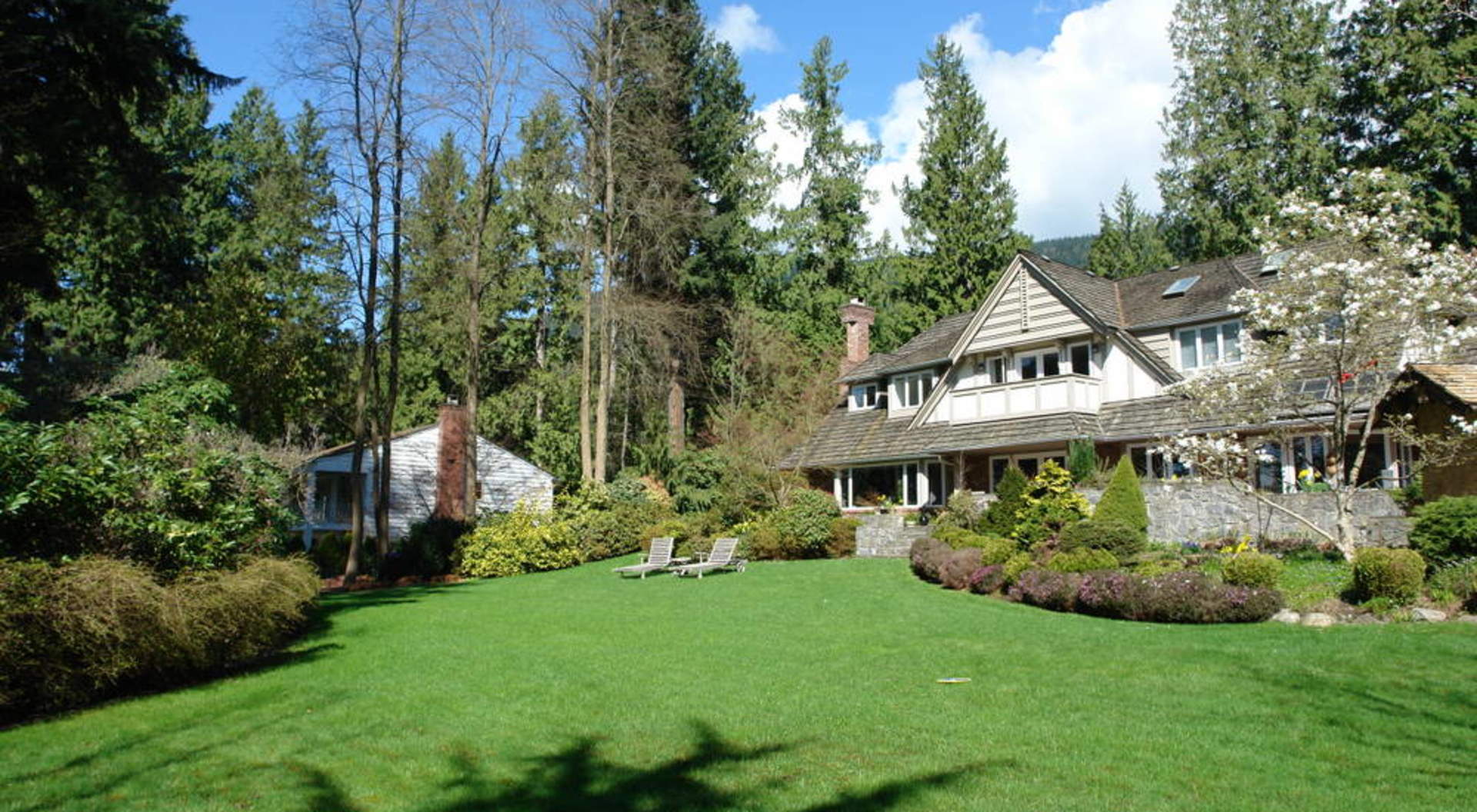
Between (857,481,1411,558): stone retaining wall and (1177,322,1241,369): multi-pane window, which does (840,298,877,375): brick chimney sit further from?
(857,481,1411,558): stone retaining wall

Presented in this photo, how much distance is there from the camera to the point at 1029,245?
159 feet

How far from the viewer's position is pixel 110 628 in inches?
360

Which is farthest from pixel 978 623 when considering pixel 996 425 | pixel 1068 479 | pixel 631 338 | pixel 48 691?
pixel 631 338

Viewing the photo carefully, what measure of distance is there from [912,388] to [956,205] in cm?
1709

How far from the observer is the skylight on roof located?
1136 inches

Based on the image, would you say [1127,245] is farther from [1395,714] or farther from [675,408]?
[1395,714]

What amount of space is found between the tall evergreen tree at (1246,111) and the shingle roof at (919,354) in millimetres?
14115

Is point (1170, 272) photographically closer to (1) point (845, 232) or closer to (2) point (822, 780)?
(1) point (845, 232)

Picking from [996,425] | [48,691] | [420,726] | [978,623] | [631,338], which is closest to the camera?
[420,726]

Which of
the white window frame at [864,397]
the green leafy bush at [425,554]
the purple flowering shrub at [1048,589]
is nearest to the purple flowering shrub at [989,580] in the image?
the purple flowering shrub at [1048,589]

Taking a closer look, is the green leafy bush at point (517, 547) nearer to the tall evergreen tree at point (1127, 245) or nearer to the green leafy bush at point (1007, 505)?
the green leafy bush at point (1007, 505)

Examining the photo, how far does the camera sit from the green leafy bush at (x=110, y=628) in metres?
8.70

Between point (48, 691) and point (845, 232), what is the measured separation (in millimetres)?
42521

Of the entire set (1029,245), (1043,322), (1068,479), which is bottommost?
(1068,479)
